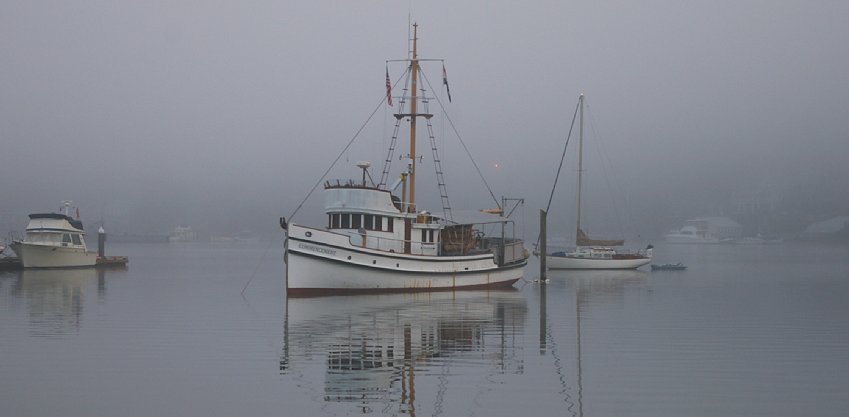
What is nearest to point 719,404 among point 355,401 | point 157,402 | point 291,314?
point 355,401

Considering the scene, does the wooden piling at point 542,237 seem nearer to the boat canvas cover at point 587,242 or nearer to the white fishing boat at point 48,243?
the boat canvas cover at point 587,242

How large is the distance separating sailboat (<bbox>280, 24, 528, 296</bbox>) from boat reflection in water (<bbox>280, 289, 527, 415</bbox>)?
1.18 metres

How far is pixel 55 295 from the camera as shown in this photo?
3578 cm

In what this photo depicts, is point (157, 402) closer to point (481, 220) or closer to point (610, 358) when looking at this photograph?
point (610, 358)

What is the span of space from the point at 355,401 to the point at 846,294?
37.6 m

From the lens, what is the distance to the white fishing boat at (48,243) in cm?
5559

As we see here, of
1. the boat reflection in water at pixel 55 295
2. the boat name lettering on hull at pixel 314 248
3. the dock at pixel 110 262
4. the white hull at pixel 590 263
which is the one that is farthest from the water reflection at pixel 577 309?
the dock at pixel 110 262

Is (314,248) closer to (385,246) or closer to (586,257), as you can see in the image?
(385,246)

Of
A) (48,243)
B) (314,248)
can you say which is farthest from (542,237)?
(48,243)

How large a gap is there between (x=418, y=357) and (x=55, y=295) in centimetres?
2425

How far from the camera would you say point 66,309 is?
29.4 metres

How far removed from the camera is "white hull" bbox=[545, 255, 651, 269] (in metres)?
65.3

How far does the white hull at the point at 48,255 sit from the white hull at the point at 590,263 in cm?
3745

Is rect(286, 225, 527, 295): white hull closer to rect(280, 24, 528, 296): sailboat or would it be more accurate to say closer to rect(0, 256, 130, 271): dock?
rect(280, 24, 528, 296): sailboat
